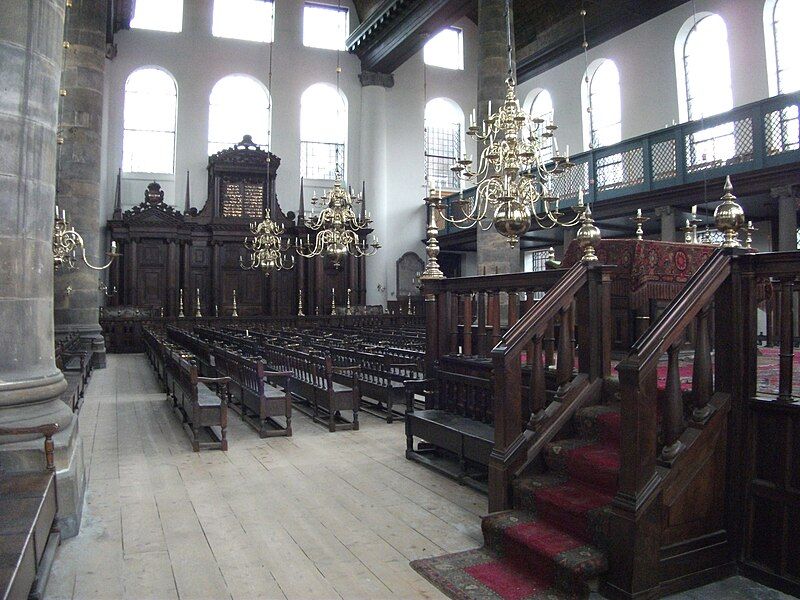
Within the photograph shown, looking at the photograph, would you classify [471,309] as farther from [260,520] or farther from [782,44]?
[782,44]

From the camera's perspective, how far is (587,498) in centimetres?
327

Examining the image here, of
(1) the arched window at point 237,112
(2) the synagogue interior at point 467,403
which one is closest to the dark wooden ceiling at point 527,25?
(2) the synagogue interior at point 467,403

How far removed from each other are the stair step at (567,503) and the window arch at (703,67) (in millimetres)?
15727

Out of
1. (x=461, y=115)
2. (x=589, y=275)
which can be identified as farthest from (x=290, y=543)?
(x=461, y=115)

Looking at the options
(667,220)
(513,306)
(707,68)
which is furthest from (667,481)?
(707,68)

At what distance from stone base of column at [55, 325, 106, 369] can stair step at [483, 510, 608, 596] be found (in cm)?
1125

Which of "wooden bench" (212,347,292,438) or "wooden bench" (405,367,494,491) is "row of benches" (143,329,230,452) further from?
"wooden bench" (405,367,494,491)

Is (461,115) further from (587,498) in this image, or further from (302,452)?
(587,498)

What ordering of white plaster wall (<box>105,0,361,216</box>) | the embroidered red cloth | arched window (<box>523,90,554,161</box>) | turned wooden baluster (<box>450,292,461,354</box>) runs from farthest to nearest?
arched window (<box>523,90,554,161</box>) → white plaster wall (<box>105,0,361,216</box>) → turned wooden baluster (<box>450,292,461,354</box>) → the embroidered red cloth

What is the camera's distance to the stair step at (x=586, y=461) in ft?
10.8

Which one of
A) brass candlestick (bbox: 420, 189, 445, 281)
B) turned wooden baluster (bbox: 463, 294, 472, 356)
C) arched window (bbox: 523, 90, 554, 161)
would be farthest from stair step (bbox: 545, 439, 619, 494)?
arched window (bbox: 523, 90, 554, 161)

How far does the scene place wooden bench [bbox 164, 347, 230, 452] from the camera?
587 centimetres

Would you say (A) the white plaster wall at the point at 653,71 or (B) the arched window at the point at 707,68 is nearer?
(A) the white plaster wall at the point at 653,71

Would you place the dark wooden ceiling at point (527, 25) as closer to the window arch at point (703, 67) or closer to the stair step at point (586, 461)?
the window arch at point (703, 67)
